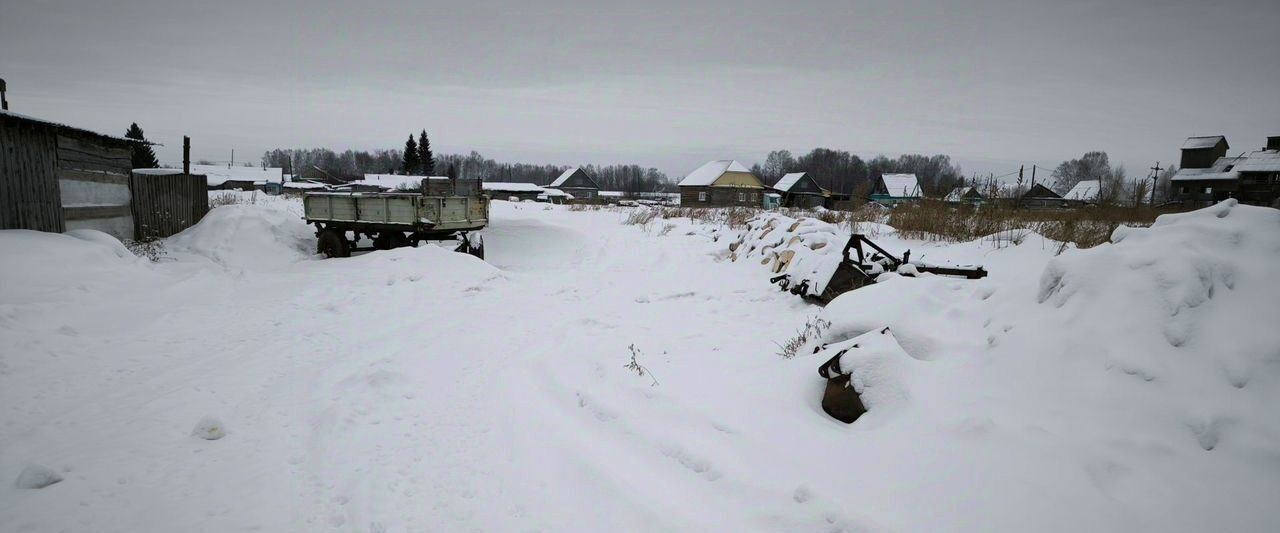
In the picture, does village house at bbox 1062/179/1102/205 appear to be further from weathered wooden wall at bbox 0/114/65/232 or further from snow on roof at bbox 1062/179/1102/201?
weathered wooden wall at bbox 0/114/65/232

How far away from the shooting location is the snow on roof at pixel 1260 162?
29.9 metres

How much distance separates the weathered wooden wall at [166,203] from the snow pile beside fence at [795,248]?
13174mm

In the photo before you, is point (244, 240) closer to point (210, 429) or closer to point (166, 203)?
point (166, 203)

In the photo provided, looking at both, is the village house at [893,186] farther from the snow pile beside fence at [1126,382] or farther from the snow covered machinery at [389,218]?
the snow pile beside fence at [1126,382]

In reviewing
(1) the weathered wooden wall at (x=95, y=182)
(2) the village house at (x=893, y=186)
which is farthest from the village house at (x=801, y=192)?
(1) the weathered wooden wall at (x=95, y=182)

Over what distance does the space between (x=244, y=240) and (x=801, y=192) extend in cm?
5328

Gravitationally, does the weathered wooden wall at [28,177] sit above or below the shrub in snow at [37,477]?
above

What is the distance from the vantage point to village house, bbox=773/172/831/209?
57.0 meters

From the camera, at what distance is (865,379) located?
381 cm

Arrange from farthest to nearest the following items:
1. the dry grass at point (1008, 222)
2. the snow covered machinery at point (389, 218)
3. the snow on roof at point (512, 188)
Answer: the snow on roof at point (512, 188) → the snow covered machinery at point (389, 218) → the dry grass at point (1008, 222)

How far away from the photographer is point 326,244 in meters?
14.2

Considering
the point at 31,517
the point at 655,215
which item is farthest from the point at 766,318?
the point at 655,215

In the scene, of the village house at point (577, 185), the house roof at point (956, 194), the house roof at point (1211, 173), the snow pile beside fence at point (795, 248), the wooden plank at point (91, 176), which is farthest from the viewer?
the village house at point (577, 185)

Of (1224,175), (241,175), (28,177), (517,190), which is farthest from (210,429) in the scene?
(241,175)
